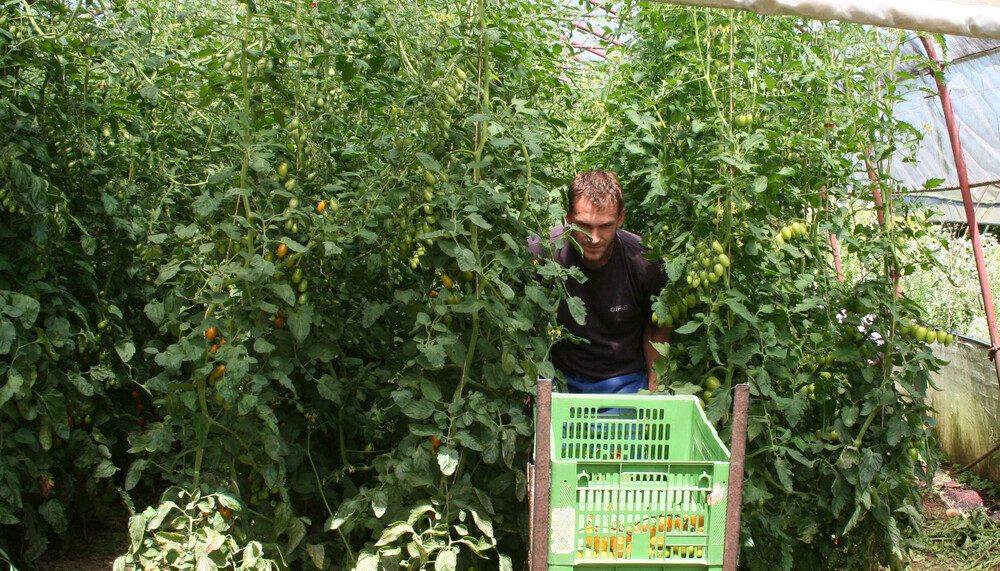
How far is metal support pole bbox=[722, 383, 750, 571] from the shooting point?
1.77 metres

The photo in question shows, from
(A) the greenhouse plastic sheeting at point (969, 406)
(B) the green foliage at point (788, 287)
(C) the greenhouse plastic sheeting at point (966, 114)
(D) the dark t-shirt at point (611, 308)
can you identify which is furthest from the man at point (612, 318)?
(C) the greenhouse plastic sheeting at point (966, 114)

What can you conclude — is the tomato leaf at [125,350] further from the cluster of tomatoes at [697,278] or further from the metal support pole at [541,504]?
the cluster of tomatoes at [697,278]

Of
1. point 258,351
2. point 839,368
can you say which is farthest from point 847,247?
point 258,351

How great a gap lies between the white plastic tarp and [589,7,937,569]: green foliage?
0.85 meters

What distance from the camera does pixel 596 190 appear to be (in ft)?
8.59

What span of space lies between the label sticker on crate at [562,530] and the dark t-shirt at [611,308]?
1114 mm

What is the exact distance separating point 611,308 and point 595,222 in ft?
1.26

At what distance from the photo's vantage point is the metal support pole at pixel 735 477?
177 centimetres

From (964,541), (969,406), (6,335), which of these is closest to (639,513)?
(6,335)

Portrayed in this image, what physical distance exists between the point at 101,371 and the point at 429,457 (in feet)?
3.42

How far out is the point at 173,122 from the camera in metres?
2.77

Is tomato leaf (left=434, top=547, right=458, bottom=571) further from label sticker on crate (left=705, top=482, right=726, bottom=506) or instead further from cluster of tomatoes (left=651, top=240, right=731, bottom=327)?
cluster of tomatoes (left=651, top=240, right=731, bottom=327)

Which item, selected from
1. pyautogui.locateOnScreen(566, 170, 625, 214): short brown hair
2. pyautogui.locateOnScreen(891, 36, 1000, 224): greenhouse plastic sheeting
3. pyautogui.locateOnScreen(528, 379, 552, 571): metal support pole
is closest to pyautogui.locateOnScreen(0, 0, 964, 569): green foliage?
pyautogui.locateOnScreen(566, 170, 625, 214): short brown hair

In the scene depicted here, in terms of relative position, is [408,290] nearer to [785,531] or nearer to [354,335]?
[354,335]
